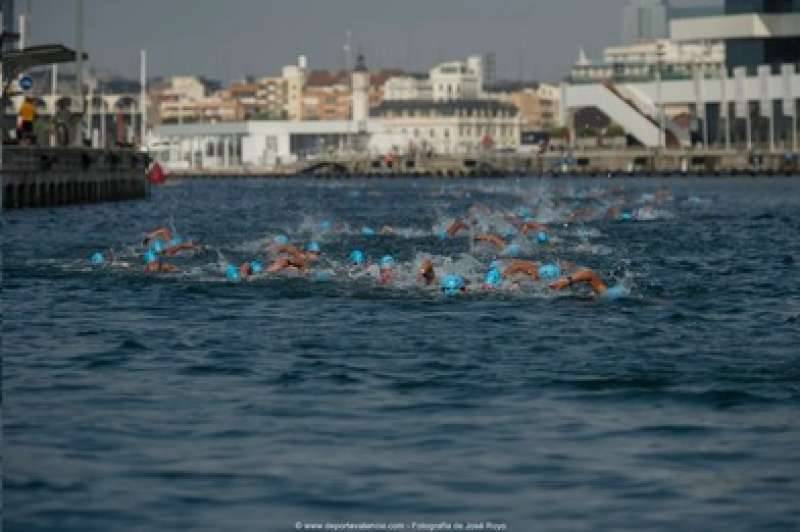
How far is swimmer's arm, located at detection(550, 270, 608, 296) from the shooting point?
36688 mm

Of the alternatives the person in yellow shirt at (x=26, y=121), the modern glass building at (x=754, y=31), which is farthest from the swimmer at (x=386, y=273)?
the modern glass building at (x=754, y=31)

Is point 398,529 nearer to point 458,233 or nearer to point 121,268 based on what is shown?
point 121,268

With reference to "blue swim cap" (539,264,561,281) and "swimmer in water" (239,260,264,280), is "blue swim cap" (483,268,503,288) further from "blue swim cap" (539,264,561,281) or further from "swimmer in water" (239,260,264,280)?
"swimmer in water" (239,260,264,280)

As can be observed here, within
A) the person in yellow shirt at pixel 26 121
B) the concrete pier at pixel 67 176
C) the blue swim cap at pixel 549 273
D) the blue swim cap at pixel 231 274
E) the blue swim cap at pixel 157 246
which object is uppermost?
the person in yellow shirt at pixel 26 121

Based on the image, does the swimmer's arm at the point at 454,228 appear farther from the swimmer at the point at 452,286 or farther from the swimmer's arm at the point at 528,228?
the swimmer at the point at 452,286

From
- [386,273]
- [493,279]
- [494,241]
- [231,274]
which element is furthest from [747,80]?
[493,279]

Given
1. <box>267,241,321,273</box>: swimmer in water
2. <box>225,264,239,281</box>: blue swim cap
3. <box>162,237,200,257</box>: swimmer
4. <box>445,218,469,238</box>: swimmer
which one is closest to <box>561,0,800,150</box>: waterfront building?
<box>445,218,469,238</box>: swimmer

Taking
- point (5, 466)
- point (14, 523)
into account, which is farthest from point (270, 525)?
point (5, 466)

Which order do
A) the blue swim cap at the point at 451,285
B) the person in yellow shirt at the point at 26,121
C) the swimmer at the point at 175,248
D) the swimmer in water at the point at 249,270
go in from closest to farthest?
the blue swim cap at the point at 451,285, the swimmer in water at the point at 249,270, the swimmer at the point at 175,248, the person in yellow shirt at the point at 26,121

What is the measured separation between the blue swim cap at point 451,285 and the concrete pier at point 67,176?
43299mm

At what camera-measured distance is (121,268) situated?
151ft

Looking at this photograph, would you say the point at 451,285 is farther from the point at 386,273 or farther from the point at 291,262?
the point at 291,262

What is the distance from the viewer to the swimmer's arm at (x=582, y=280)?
36.7m

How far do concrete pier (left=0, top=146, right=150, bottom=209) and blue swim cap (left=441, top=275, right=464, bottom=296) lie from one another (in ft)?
142
